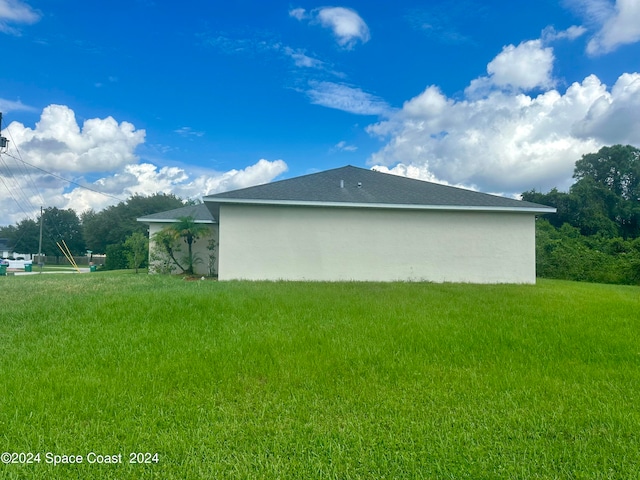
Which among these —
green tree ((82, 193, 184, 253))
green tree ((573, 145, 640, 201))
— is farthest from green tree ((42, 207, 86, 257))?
green tree ((573, 145, 640, 201))

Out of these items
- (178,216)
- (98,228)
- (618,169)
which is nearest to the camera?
(178,216)

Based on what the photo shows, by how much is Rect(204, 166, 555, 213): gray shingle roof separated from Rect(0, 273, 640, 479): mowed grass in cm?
574

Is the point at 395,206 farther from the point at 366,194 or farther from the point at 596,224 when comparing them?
the point at 596,224

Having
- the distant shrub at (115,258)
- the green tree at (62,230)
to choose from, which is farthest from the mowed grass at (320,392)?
the green tree at (62,230)

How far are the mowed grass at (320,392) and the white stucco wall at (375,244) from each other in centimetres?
532

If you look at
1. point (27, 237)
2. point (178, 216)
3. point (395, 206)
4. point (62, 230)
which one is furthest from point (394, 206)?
point (27, 237)

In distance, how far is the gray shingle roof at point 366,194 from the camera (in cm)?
1128

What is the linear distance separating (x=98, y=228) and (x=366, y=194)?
38.6 metres

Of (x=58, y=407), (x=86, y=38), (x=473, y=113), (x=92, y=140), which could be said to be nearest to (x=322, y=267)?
(x=58, y=407)

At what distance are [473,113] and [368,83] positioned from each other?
5008mm

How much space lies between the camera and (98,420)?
9.32 ft

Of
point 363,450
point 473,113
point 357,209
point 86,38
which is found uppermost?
point 86,38

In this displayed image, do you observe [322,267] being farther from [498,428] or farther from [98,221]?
[98,221]

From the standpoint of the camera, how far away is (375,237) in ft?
38.3
